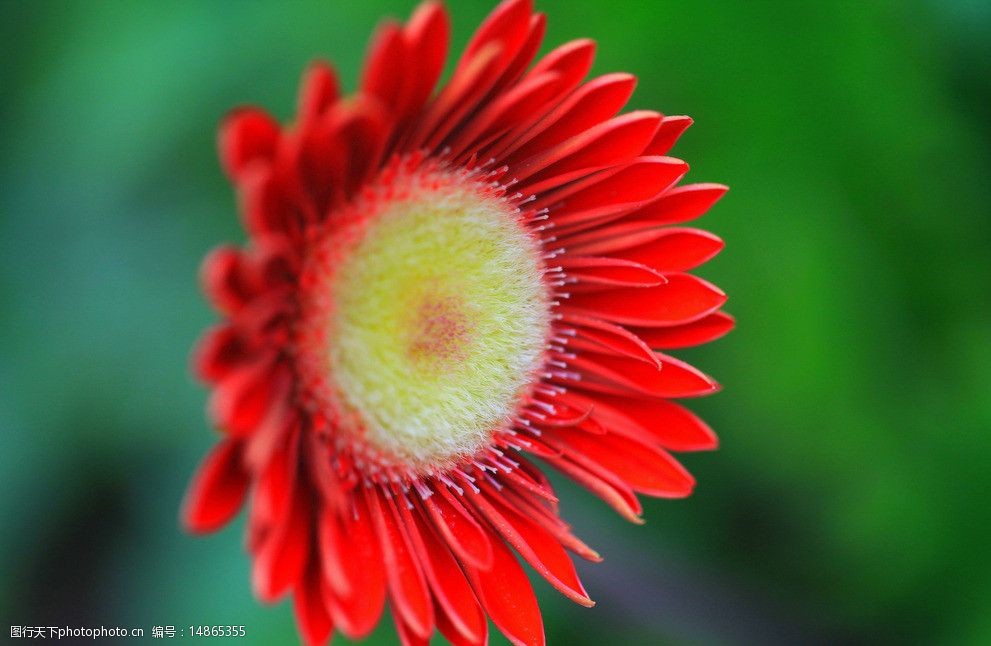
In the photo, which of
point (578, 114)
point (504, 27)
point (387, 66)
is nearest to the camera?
point (387, 66)

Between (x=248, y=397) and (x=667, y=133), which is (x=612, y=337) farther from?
(x=248, y=397)

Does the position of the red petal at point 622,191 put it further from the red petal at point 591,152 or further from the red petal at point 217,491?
the red petal at point 217,491

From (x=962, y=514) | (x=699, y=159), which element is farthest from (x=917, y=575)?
(x=699, y=159)

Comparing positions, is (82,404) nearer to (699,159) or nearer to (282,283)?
(282,283)

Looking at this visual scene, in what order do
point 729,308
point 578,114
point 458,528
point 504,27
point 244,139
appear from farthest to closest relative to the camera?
point 729,308 < point 458,528 < point 578,114 < point 504,27 < point 244,139

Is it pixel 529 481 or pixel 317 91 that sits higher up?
pixel 317 91

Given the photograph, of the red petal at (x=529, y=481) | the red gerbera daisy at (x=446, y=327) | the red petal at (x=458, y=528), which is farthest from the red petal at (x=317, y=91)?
the red petal at (x=529, y=481)

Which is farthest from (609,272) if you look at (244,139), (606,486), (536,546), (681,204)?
(244,139)
